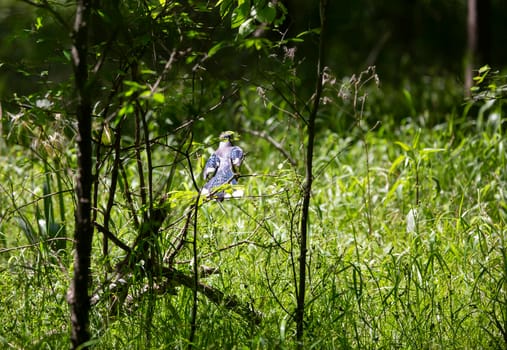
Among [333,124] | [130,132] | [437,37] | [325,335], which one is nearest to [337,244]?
[325,335]

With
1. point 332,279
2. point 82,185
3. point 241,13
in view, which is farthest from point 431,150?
point 82,185

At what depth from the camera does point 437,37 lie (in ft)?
40.4

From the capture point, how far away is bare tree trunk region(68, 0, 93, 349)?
5.84 feet

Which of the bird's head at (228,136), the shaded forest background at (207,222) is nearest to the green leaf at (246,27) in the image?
the shaded forest background at (207,222)

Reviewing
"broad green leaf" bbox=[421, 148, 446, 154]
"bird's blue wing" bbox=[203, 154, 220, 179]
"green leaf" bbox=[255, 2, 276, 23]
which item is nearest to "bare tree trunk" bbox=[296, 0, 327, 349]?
"green leaf" bbox=[255, 2, 276, 23]

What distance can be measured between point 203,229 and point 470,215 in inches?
57.1

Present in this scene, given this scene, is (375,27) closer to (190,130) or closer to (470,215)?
(470,215)

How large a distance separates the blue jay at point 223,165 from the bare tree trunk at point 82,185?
0.46 m

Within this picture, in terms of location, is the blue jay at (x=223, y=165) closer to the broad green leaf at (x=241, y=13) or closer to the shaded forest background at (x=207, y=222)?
the shaded forest background at (x=207, y=222)

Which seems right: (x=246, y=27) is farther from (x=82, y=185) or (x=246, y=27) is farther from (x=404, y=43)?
(x=404, y=43)

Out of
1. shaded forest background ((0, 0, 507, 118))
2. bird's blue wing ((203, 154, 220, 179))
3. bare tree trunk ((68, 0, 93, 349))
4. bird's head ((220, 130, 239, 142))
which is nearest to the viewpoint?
bare tree trunk ((68, 0, 93, 349))

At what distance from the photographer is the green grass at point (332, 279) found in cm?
225

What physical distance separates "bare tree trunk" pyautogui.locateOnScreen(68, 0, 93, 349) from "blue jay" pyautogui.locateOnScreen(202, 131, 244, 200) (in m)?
0.46

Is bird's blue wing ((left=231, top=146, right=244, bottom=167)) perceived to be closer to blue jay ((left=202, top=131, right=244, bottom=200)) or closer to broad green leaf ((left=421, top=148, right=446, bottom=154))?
blue jay ((left=202, top=131, right=244, bottom=200))
